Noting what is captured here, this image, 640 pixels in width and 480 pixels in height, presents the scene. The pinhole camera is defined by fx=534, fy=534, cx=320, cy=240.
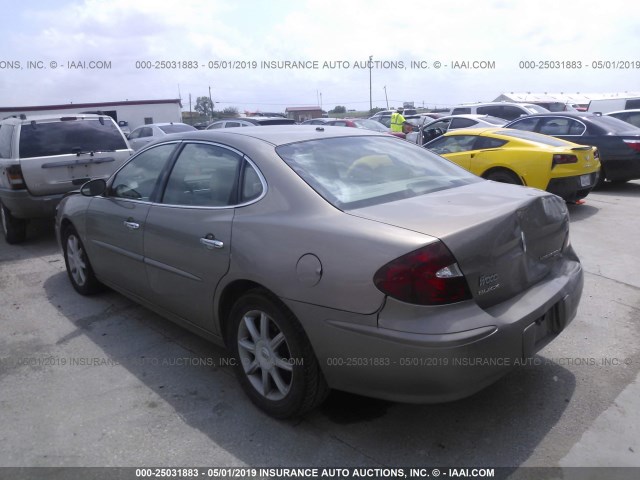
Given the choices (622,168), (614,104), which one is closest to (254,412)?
(622,168)

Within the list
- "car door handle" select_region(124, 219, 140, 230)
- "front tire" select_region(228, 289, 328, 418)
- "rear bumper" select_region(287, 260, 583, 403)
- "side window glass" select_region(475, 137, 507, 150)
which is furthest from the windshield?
"rear bumper" select_region(287, 260, 583, 403)

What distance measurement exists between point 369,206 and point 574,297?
1.32m

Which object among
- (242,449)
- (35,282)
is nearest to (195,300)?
(242,449)

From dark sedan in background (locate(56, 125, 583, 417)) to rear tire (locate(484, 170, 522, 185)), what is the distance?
4256 millimetres

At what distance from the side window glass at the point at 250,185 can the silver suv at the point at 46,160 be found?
15.6ft

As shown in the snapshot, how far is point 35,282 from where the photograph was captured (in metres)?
5.61

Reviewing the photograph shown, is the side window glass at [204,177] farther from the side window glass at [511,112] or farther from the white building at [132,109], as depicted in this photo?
the white building at [132,109]

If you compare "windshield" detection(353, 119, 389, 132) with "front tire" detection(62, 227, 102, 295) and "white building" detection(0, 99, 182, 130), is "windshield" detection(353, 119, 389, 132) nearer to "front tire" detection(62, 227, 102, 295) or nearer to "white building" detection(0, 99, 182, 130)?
"front tire" detection(62, 227, 102, 295)

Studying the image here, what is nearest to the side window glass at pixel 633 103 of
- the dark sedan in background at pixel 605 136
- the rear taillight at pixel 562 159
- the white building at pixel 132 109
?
the dark sedan in background at pixel 605 136

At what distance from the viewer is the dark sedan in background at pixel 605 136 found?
30.6 feet

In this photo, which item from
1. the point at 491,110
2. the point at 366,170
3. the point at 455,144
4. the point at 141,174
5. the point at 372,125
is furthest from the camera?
the point at 491,110

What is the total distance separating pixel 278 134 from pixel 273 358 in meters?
1.48

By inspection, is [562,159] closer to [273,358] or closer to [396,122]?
[273,358]

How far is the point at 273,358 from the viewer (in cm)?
291
